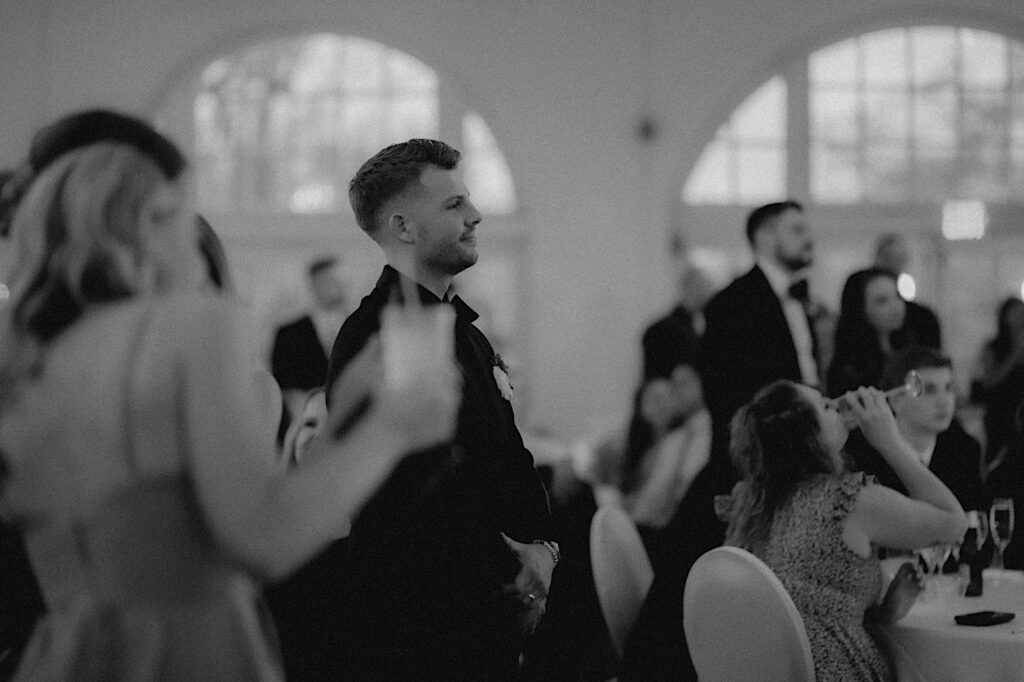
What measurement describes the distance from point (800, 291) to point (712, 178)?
4927mm

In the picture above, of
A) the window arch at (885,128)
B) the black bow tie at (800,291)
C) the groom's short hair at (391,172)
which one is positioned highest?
the window arch at (885,128)

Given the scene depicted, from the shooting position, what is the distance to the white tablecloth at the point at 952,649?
2.82 metres

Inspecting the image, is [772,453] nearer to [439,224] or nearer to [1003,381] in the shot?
[439,224]

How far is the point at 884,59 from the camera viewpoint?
31.0 ft

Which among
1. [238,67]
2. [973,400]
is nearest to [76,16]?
[238,67]

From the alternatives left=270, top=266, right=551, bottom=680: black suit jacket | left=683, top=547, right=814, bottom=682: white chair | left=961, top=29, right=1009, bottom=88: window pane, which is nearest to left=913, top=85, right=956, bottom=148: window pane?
left=961, top=29, right=1009, bottom=88: window pane

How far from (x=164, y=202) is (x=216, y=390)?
229 millimetres

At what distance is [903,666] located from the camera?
9.66ft

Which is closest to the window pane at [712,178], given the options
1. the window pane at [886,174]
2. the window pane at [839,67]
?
the window pane at [839,67]

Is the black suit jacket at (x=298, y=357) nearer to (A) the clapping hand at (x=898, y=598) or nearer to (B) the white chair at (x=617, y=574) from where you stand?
(B) the white chair at (x=617, y=574)

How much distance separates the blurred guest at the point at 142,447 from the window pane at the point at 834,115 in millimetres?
8551

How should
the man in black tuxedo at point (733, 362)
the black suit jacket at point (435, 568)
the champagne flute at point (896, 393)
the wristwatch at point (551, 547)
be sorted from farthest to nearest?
the man in black tuxedo at point (733, 362), the champagne flute at point (896, 393), the wristwatch at point (551, 547), the black suit jacket at point (435, 568)

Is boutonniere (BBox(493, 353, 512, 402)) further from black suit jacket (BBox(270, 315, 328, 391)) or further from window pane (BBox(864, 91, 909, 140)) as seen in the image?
window pane (BBox(864, 91, 909, 140))

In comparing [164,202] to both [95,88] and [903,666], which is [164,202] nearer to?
[903,666]
